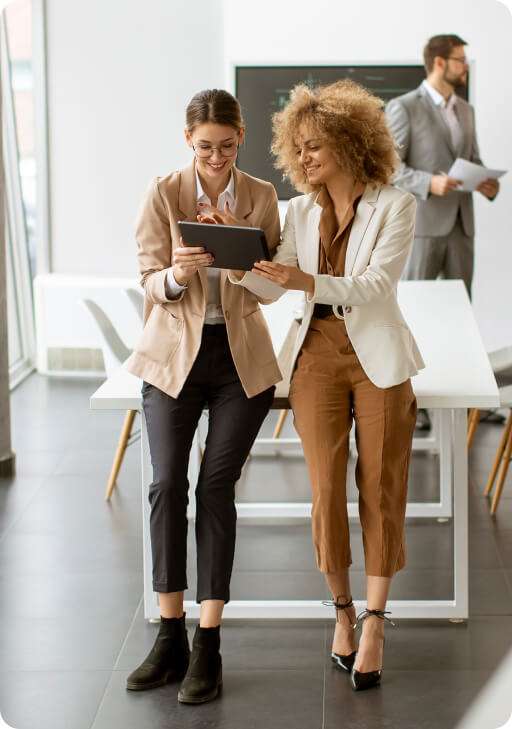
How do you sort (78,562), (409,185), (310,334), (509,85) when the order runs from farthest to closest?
(509,85) < (409,185) < (78,562) < (310,334)

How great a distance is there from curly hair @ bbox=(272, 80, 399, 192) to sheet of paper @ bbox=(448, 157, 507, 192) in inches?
93.7

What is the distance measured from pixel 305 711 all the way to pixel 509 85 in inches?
183

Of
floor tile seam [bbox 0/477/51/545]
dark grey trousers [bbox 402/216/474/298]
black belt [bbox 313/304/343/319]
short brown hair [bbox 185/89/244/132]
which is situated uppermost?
short brown hair [bbox 185/89/244/132]

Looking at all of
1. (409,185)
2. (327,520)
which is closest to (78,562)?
(327,520)

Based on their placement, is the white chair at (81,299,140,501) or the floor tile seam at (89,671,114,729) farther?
the white chair at (81,299,140,501)

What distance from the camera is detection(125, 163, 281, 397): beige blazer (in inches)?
128

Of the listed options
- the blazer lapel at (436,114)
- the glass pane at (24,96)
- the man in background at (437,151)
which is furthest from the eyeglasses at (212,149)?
the glass pane at (24,96)

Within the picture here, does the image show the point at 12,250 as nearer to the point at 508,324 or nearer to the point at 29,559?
the point at 508,324

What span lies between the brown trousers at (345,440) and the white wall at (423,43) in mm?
3811

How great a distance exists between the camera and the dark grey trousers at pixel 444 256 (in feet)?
19.9

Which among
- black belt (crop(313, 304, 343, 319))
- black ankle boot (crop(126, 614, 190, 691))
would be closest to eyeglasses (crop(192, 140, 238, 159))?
black belt (crop(313, 304, 343, 319))

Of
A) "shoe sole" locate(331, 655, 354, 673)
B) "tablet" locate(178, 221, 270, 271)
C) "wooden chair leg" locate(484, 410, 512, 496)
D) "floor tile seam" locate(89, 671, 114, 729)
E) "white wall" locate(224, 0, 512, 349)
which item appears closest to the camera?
"tablet" locate(178, 221, 270, 271)

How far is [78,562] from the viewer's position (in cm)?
430

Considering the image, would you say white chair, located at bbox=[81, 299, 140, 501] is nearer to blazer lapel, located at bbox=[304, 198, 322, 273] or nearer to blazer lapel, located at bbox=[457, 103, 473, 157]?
blazer lapel, located at bbox=[304, 198, 322, 273]
